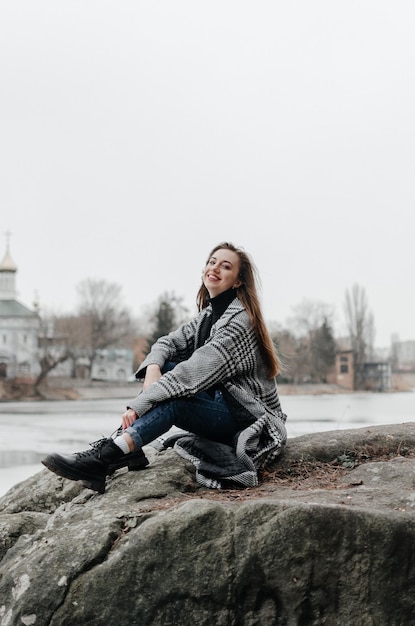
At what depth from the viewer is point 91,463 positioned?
4641 millimetres

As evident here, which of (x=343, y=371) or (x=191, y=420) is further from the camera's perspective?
(x=343, y=371)

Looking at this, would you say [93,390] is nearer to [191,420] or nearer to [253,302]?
[253,302]

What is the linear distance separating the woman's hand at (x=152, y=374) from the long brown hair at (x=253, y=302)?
0.68 meters

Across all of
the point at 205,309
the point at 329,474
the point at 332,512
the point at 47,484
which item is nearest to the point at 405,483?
the point at 329,474

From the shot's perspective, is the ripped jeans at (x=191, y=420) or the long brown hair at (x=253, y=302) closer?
the ripped jeans at (x=191, y=420)

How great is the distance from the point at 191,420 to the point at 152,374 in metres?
0.43

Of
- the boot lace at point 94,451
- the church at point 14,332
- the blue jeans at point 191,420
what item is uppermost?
the church at point 14,332

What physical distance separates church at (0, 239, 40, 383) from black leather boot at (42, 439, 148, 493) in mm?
62290

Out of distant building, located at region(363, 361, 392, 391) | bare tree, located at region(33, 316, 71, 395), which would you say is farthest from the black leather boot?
distant building, located at region(363, 361, 392, 391)

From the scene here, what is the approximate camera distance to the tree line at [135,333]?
222 ft

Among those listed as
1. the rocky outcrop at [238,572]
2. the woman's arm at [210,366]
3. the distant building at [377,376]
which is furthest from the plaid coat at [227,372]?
the distant building at [377,376]

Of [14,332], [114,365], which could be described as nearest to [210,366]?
[14,332]

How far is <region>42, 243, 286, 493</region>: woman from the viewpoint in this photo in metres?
4.66

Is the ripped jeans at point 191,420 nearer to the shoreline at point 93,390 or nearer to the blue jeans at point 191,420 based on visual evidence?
the blue jeans at point 191,420
